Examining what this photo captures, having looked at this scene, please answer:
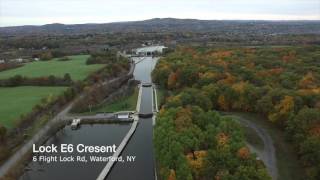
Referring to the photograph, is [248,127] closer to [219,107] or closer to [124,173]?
Result: [219,107]

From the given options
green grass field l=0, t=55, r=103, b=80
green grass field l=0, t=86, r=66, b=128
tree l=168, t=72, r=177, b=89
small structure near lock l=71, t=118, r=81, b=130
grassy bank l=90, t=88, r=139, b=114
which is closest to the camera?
green grass field l=0, t=86, r=66, b=128

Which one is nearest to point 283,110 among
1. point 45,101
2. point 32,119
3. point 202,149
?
point 202,149

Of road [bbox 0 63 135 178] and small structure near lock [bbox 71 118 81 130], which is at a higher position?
road [bbox 0 63 135 178]

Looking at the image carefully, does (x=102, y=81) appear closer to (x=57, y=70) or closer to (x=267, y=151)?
(x=57, y=70)

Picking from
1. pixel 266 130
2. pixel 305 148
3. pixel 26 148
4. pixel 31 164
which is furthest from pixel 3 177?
pixel 266 130

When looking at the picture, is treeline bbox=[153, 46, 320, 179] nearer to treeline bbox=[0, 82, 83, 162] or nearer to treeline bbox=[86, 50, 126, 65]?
treeline bbox=[0, 82, 83, 162]

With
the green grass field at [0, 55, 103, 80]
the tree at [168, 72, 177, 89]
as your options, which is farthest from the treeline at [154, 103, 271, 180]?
the green grass field at [0, 55, 103, 80]
